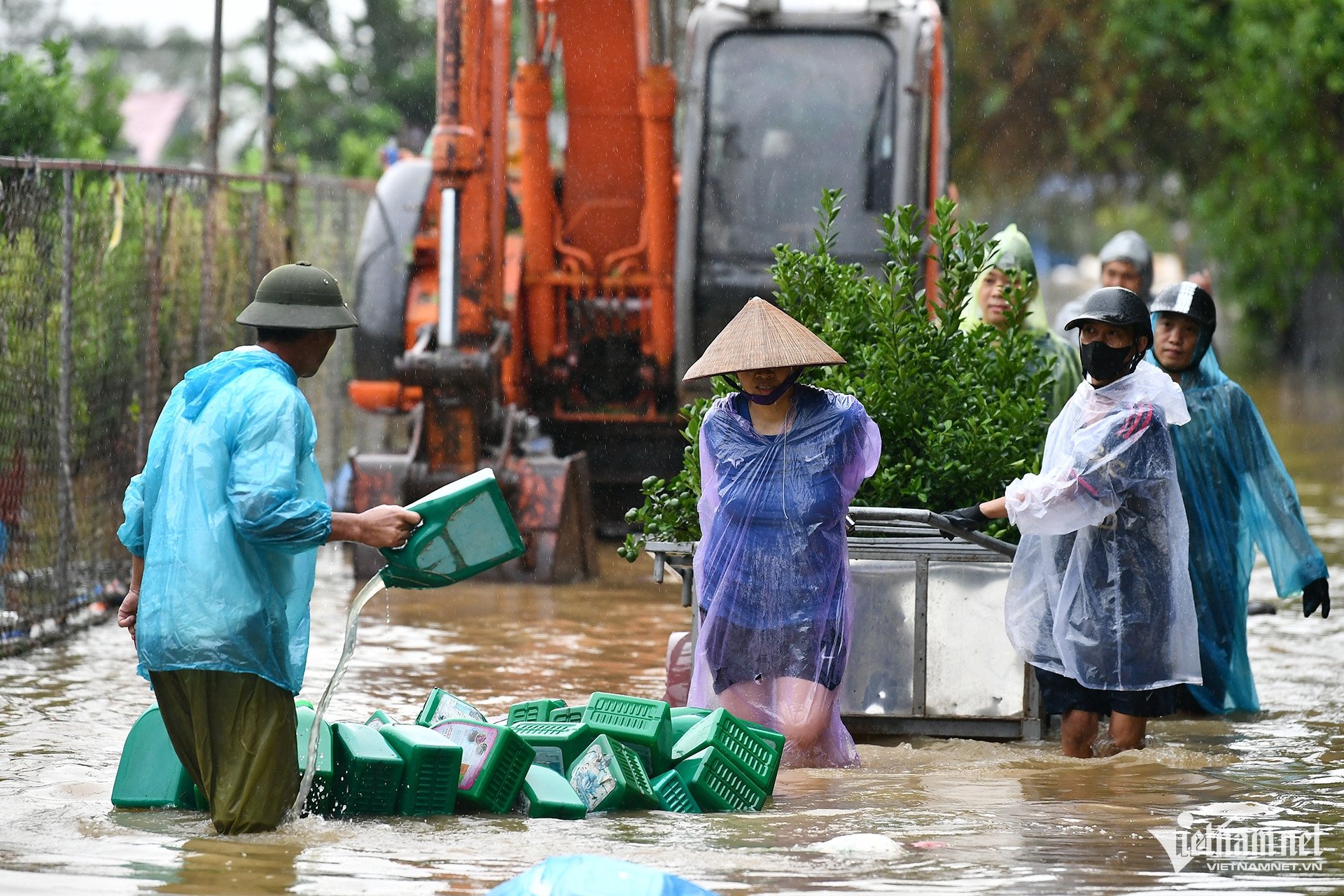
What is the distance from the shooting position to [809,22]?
1146 centimetres

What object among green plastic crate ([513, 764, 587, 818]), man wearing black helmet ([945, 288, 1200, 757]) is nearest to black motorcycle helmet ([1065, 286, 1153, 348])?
man wearing black helmet ([945, 288, 1200, 757])

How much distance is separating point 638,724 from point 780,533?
2.62ft

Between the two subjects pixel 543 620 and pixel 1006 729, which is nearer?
pixel 1006 729

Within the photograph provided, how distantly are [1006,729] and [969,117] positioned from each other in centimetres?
2505

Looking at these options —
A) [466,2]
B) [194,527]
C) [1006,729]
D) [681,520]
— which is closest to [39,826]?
[194,527]

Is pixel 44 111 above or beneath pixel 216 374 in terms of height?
above

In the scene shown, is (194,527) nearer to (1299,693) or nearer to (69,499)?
(69,499)

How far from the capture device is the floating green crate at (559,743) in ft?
19.3

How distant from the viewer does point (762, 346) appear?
6.28 meters

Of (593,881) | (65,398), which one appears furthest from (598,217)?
(593,881)

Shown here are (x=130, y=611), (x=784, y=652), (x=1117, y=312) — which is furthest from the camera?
(x=1117, y=312)

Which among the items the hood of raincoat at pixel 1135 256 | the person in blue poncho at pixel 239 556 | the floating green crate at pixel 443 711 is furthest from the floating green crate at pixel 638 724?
the hood of raincoat at pixel 1135 256

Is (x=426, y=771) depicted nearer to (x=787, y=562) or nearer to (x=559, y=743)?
(x=559, y=743)

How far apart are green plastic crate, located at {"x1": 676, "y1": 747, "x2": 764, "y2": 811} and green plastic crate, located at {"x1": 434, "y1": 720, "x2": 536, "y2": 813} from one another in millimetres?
476
